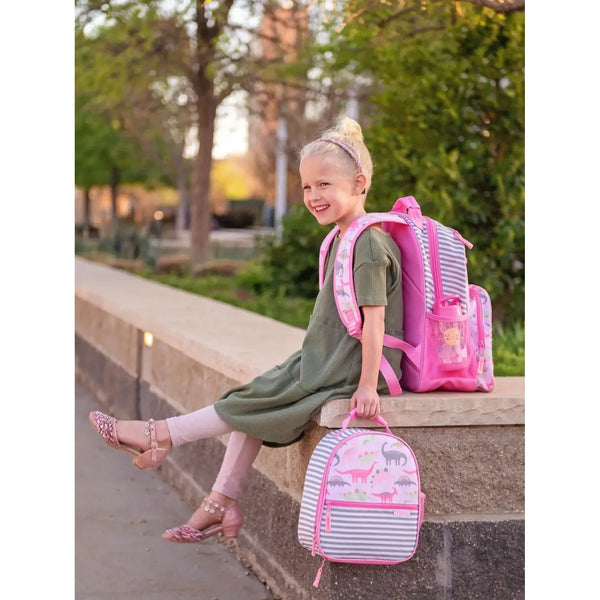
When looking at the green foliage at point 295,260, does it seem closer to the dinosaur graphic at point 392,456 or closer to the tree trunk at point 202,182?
the tree trunk at point 202,182

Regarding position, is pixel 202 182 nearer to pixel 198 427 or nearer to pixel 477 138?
pixel 477 138

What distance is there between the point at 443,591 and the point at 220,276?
13159 mm

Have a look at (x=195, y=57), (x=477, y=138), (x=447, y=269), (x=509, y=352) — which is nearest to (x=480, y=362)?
(x=447, y=269)

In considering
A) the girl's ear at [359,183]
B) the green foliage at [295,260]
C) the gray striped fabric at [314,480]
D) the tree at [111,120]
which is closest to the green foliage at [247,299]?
the green foliage at [295,260]

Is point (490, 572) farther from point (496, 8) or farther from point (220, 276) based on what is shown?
point (220, 276)

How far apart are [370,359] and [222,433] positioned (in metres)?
0.71

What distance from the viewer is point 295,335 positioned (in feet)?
21.6

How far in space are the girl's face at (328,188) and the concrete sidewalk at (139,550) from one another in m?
1.69

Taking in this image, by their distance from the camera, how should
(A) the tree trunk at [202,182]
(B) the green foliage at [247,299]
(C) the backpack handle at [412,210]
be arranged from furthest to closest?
(A) the tree trunk at [202,182], (B) the green foliage at [247,299], (C) the backpack handle at [412,210]

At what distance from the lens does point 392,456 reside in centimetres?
375

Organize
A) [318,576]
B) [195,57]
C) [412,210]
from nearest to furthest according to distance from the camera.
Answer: [318,576] → [412,210] → [195,57]

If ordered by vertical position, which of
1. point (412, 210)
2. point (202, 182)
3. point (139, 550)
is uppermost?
point (202, 182)

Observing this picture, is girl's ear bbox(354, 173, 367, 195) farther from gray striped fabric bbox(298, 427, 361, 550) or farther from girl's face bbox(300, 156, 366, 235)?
gray striped fabric bbox(298, 427, 361, 550)

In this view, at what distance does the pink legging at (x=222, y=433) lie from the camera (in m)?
4.14
